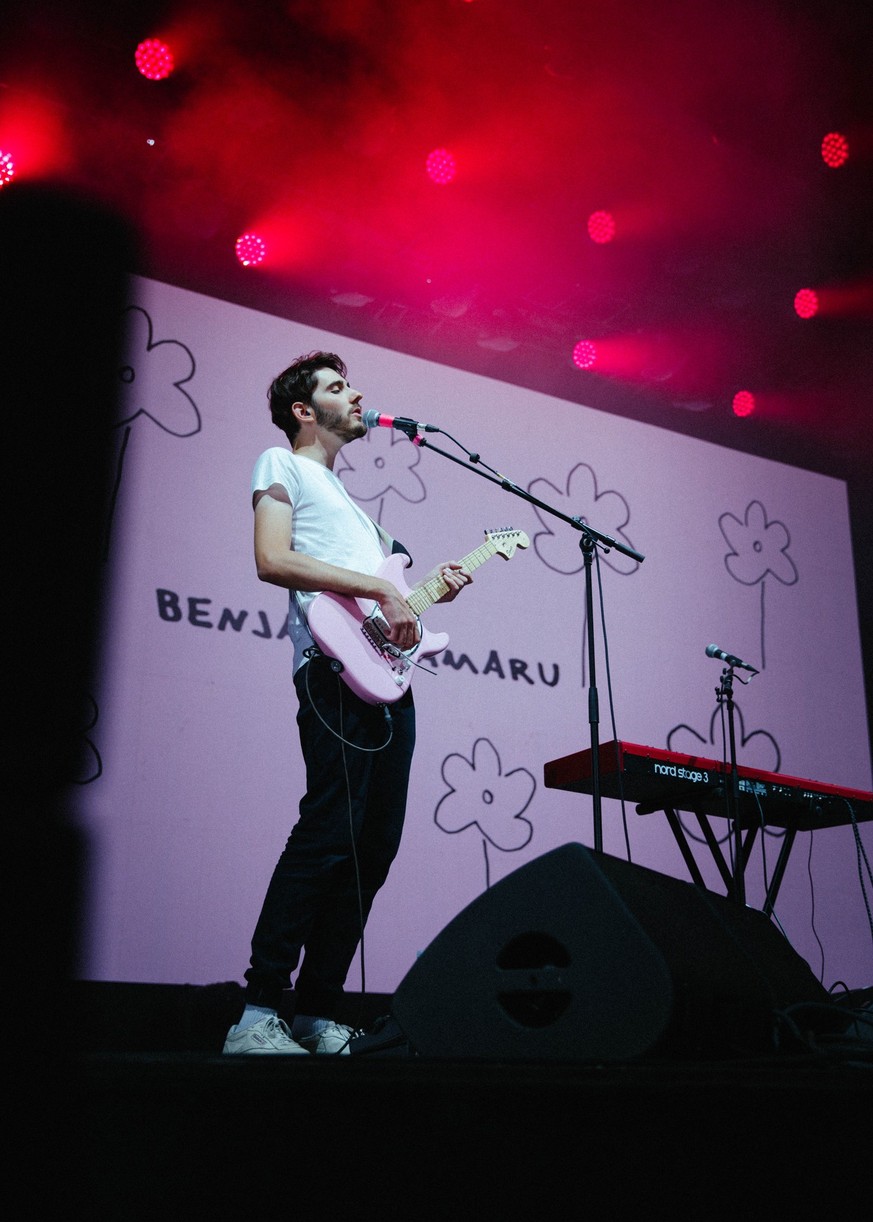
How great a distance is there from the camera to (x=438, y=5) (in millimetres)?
3400

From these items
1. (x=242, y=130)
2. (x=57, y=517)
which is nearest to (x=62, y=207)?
(x=57, y=517)

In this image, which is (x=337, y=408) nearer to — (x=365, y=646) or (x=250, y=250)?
(x=365, y=646)

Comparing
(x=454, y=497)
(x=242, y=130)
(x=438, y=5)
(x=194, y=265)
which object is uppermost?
(x=438, y=5)

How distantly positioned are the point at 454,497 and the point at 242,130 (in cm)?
142

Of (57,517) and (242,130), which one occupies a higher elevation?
(242,130)

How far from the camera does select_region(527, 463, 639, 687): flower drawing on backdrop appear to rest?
12.7ft

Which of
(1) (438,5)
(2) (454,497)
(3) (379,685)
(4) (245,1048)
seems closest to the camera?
(4) (245,1048)

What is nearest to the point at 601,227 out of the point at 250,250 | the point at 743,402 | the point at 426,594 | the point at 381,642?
the point at 743,402

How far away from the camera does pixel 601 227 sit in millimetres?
4117

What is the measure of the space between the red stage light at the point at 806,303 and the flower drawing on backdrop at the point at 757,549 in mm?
909

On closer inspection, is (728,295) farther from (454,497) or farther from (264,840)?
(264,840)

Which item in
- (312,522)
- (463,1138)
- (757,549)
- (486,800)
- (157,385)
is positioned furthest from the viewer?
(757,549)

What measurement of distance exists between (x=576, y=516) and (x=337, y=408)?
1.56 meters

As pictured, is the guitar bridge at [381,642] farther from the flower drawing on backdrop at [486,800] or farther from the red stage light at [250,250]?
the red stage light at [250,250]
